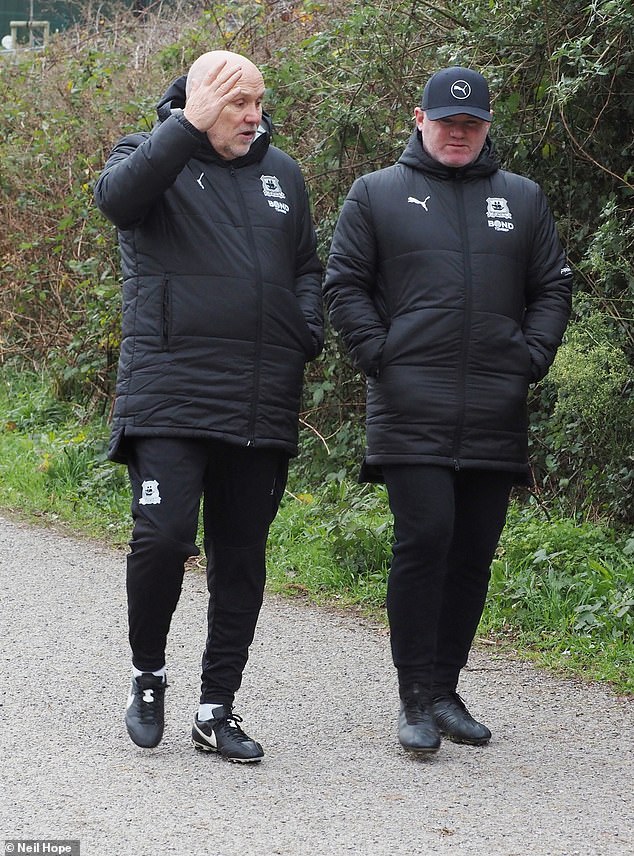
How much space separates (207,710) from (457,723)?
0.86 metres

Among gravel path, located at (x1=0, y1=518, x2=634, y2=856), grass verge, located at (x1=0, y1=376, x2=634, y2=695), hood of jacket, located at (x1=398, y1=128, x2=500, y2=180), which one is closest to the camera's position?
gravel path, located at (x1=0, y1=518, x2=634, y2=856)

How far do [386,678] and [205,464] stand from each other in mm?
1497

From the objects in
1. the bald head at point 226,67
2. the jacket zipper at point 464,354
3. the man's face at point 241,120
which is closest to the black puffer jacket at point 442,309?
the jacket zipper at point 464,354

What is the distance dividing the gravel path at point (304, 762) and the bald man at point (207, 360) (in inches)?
10.2

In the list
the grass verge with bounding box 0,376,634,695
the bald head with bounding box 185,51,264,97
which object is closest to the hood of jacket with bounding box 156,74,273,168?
the bald head with bounding box 185,51,264,97

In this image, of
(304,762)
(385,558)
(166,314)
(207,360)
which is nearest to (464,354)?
(207,360)

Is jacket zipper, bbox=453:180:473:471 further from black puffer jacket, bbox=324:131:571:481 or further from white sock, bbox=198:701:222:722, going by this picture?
white sock, bbox=198:701:222:722

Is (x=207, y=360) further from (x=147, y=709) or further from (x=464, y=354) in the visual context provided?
(x=147, y=709)

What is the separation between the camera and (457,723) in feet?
15.3

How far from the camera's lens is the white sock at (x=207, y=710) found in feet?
14.7

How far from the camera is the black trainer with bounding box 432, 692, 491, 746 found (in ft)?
15.2

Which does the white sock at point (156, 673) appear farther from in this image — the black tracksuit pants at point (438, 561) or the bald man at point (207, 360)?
the black tracksuit pants at point (438, 561)

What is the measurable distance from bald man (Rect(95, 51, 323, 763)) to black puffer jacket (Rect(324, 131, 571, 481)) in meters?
0.24

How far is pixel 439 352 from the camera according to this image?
14.8 ft
